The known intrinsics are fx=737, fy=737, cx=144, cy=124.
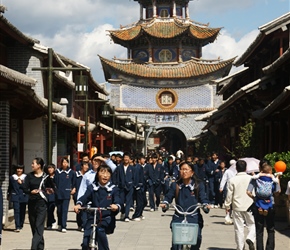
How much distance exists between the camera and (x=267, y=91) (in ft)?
93.9

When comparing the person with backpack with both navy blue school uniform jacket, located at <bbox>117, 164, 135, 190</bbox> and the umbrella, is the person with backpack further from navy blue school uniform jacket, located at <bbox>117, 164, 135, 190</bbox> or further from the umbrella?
navy blue school uniform jacket, located at <bbox>117, 164, 135, 190</bbox>

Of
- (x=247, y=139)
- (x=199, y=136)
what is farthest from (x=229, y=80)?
(x=199, y=136)

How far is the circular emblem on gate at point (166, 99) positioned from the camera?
75.3 metres

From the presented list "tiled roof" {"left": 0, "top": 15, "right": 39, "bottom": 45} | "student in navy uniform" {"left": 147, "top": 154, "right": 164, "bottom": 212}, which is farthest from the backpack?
"student in navy uniform" {"left": 147, "top": 154, "right": 164, "bottom": 212}

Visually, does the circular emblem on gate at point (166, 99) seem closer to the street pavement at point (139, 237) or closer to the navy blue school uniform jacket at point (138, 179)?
the navy blue school uniform jacket at point (138, 179)

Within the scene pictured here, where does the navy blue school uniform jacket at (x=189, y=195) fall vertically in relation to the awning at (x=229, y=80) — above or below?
below

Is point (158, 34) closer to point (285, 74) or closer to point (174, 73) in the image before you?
point (174, 73)

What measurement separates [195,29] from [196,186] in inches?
2719

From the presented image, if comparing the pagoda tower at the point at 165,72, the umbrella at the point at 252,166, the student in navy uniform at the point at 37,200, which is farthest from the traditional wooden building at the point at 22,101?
the pagoda tower at the point at 165,72

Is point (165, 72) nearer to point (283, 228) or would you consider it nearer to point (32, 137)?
point (32, 137)

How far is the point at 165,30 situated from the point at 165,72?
18.2 ft

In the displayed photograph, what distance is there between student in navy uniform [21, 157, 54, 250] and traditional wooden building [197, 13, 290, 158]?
8.89 metres

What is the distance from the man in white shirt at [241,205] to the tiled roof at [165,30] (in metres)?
64.1

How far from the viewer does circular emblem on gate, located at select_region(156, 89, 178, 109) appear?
247 ft
